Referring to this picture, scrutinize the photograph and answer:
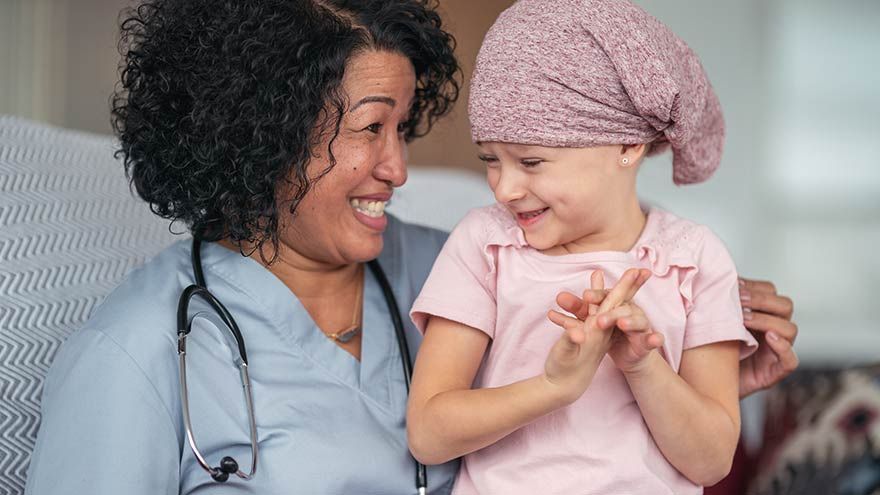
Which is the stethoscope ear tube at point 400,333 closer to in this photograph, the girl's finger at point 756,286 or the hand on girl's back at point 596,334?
the hand on girl's back at point 596,334

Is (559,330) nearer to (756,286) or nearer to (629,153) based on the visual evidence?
(629,153)

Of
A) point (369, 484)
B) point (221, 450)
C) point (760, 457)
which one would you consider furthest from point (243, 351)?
point (760, 457)

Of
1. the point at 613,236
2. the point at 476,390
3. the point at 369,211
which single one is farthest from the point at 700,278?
the point at 369,211

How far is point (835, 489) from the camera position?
193cm

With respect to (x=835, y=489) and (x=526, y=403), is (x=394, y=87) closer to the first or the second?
(x=526, y=403)

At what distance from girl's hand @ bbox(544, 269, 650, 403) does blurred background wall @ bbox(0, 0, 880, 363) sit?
304cm

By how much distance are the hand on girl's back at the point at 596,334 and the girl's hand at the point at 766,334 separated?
0.49 m

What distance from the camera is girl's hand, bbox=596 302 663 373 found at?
1.13 m

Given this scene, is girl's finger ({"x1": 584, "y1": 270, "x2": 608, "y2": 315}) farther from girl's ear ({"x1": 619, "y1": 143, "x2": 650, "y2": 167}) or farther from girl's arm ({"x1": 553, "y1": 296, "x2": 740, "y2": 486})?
girl's ear ({"x1": 619, "y1": 143, "x2": 650, "y2": 167})

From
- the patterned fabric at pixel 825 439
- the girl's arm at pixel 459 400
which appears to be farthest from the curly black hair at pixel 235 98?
the patterned fabric at pixel 825 439

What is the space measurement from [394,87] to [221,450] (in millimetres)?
643

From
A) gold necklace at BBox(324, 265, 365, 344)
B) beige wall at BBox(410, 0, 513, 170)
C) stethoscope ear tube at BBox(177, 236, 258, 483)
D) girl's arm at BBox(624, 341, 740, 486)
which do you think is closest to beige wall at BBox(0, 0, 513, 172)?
beige wall at BBox(410, 0, 513, 170)

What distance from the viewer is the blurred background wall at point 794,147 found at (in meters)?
4.21

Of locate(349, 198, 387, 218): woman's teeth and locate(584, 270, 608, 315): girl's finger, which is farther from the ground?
locate(584, 270, 608, 315): girl's finger
